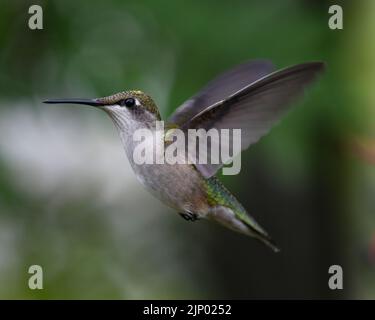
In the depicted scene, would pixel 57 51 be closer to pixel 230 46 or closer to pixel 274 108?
pixel 230 46

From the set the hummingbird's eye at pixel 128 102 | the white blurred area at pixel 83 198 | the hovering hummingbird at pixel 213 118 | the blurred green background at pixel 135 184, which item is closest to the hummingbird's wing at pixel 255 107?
the hovering hummingbird at pixel 213 118

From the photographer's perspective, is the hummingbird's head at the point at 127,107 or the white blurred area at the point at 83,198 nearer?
the hummingbird's head at the point at 127,107

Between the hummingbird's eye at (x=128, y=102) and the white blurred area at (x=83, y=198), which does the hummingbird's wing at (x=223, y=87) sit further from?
the white blurred area at (x=83, y=198)

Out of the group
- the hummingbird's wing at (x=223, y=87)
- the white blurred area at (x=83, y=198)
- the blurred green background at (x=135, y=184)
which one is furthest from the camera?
the white blurred area at (x=83, y=198)

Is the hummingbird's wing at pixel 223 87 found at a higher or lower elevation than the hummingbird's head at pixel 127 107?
higher

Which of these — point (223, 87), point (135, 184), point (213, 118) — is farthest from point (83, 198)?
point (213, 118)

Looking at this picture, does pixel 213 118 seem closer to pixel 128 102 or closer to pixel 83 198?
pixel 128 102

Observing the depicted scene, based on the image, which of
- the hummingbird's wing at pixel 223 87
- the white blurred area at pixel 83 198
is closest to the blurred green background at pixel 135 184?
the white blurred area at pixel 83 198

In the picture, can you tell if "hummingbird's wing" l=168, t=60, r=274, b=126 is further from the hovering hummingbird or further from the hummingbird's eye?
the hummingbird's eye

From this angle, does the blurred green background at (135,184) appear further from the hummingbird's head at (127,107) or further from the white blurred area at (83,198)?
the hummingbird's head at (127,107)

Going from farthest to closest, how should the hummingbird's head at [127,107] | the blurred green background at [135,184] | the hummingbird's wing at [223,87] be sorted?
the blurred green background at [135,184] < the hummingbird's wing at [223,87] < the hummingbird's head at [127,107]
